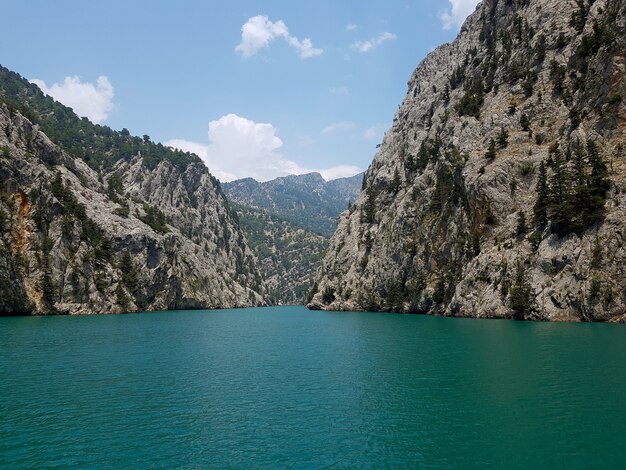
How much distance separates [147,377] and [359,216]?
151 m

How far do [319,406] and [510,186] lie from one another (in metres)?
92.1

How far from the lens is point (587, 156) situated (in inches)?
3625

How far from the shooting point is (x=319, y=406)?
31375 mm

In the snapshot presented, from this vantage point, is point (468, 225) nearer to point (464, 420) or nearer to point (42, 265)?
point (464, 420)

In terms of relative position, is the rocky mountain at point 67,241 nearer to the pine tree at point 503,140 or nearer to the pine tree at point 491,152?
the pine tree at point 491,152

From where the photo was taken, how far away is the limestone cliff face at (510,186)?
281ft

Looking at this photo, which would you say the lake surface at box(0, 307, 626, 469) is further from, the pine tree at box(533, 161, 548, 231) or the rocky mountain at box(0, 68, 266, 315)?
the rocky mountain at box(0, 68, 266, 315)

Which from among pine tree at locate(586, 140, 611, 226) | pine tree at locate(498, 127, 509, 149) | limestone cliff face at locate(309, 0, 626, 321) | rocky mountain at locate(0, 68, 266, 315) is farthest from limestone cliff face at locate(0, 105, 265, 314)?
pine tree at locate(586, 140, 611, 226)

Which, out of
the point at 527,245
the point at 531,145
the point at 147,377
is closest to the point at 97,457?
the point at 147,377

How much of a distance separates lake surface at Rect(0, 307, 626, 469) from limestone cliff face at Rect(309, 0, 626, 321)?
33576 millimetres

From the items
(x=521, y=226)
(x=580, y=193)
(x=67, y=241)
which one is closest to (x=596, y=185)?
(x=580, y=193)

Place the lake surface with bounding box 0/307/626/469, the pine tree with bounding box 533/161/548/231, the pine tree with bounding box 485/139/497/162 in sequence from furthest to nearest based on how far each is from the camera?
the pine tree with bounding box 485/139/497/162 → the pine tree with bounding box 533/161/548/231 → the lake surface with bounding box 0/307/626/469

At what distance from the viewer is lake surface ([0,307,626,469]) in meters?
22.6

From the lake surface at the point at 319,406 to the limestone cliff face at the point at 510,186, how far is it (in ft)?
110
